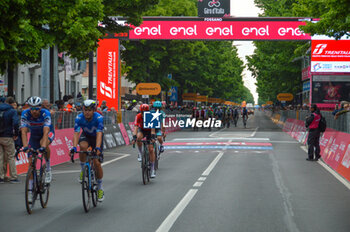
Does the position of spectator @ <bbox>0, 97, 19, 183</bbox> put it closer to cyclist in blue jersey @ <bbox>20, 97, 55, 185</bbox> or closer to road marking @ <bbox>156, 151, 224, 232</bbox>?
cyclist in blue jersey @ <bbox>20, 97, 55, 185</bbox>

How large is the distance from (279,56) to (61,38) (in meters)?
35.5

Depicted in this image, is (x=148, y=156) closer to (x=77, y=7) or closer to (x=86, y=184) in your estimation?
(x=86, y=184)

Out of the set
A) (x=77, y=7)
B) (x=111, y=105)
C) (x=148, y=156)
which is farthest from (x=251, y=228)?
(x=111, y=105)

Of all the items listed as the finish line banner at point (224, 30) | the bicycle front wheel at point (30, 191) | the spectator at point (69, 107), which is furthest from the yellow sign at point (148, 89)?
the bicycle front wheel at point (30, 191)

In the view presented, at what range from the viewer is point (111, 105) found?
35281mm

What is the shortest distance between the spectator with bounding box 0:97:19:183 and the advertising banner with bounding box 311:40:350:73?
26153 millimetres

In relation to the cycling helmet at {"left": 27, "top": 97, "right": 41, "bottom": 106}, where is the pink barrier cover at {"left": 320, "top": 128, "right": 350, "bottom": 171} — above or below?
below

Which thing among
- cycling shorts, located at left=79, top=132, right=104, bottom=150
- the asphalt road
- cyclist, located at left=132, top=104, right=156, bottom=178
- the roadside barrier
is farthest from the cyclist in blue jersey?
the roadside barrier

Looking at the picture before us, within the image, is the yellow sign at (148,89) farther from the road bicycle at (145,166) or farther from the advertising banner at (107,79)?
the road bicycle at (145,166)

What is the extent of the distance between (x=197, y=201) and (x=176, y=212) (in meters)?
1.28

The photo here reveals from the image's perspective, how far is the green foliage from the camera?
675 inches

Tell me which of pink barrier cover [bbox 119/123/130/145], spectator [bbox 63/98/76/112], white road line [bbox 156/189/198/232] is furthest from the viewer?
pink barrier cover [bbox 119/123/130/145]

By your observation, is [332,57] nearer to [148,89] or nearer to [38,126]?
[148,89]

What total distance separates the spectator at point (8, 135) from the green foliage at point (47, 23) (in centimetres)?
280
